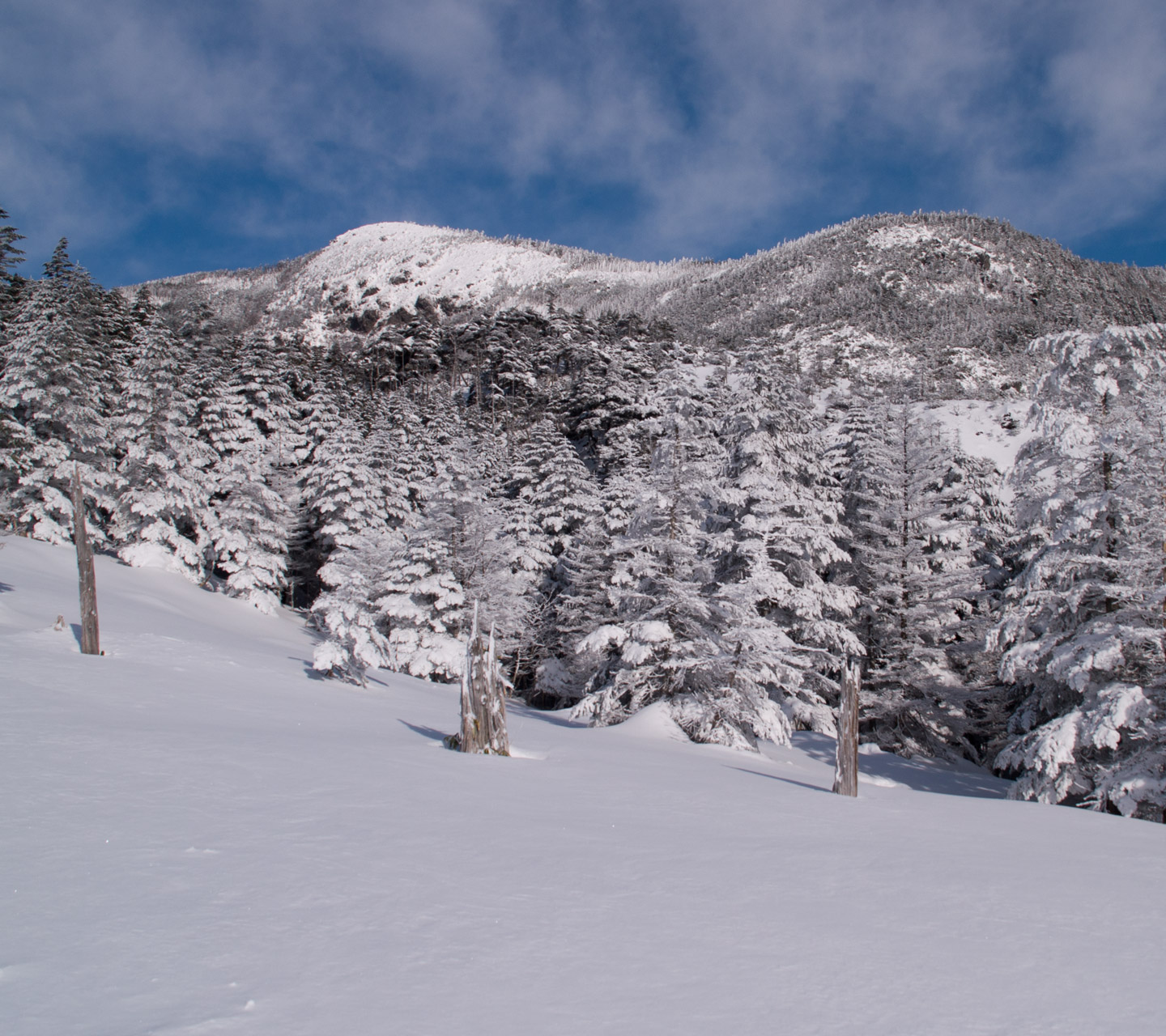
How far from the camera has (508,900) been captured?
4.17 metres

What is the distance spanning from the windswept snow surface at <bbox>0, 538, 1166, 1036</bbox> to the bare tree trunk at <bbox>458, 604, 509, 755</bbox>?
126 centimetres

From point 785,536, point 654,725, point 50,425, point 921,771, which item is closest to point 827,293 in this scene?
point 785,536

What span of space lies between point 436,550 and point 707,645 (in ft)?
42.5

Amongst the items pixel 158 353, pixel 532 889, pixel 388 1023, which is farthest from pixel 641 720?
pixel 158 353

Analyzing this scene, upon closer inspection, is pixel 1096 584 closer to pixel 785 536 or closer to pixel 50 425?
pixel 785 536

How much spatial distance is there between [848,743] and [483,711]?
5403mm

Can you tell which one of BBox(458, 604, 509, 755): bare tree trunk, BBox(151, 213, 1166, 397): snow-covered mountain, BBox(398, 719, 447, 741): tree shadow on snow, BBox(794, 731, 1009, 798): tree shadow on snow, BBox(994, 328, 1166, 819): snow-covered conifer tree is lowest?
BBox(794, 731, 1009, 798): tree shadow on snow

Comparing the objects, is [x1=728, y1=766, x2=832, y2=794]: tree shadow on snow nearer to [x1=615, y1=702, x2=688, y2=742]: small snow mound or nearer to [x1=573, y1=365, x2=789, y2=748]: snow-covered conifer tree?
[x1=615, y1=702, x2=688, y2=742]: small snow mound

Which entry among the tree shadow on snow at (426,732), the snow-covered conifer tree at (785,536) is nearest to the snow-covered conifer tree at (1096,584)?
the snow-covered conifer tree at (785,536)

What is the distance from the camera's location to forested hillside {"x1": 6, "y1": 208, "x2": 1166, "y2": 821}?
1415 centimetres

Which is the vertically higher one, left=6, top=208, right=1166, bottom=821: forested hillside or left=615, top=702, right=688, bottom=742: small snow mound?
left=6, top=208, right=1166, bottom=821: forested hillside

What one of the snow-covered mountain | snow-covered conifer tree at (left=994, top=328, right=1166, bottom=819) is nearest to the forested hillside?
snow-covered conifer tree at (left=994, top=328, right=1166, bottom=819)

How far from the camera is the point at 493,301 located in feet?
518

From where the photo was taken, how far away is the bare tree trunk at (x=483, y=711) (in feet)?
33.1
